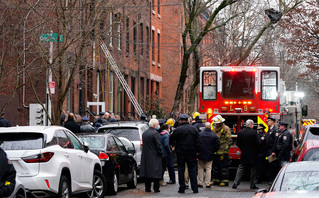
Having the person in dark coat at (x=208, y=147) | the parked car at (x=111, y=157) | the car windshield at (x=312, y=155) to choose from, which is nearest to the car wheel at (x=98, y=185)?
the parked car at (x=111, y=157)

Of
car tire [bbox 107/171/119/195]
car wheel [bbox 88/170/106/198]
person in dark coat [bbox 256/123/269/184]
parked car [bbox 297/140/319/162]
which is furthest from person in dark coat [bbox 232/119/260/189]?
parked car [bbox 297/140/319/162]

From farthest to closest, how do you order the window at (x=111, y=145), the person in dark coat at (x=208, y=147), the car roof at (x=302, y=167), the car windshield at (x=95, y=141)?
the person in dark coat at (x=208, y=147)
the window at (x=111, y=145)
the car windshield at (x=95, y=141)
the car roof at (x=302, y=167)

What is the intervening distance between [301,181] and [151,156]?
802 centimetres

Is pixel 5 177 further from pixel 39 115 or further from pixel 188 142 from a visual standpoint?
pixel 39 115

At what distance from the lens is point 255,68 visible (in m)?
21.6

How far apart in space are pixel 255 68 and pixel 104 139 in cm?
790

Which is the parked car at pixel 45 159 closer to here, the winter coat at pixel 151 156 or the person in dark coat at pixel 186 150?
the winter coat at pixel 151 156

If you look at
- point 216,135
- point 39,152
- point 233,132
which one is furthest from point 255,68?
point 39,152

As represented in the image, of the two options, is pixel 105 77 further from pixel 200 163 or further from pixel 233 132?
pixel 200 163

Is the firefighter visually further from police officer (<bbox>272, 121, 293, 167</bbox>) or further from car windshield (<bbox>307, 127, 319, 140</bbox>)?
car windshield (<bbox>307, 127, 319, 140</bbox>)

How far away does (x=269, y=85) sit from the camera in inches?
850

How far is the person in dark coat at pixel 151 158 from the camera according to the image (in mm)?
15570

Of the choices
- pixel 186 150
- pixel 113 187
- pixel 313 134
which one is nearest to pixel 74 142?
pixel 113 187

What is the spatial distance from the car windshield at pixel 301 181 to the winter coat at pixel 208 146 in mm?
8879
